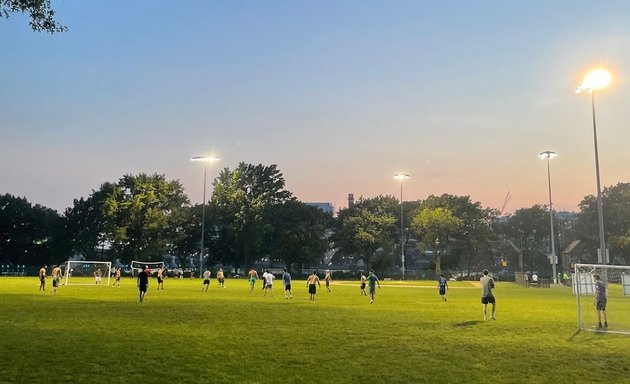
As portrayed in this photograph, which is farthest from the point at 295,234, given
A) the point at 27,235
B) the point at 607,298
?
the point at 607,298

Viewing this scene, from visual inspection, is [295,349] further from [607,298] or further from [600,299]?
[607,298]

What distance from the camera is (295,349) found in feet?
44.9

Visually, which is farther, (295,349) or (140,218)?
(140,218)

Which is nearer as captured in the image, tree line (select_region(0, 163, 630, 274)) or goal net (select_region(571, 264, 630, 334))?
goal net (select_region(571, 264, 630, 334))

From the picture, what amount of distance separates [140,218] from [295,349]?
8480 cm

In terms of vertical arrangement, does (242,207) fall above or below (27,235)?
above

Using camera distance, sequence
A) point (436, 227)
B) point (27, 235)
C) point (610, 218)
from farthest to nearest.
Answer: point (610, 218) → point (436, 227) → point (27, 235)

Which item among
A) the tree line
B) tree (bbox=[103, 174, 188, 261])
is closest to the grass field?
tree (bbox=[103, 174, 188, 261])

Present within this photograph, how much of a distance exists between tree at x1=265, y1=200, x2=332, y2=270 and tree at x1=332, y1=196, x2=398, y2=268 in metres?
4.94

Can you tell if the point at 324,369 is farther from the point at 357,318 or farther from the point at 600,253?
the point at 600,253

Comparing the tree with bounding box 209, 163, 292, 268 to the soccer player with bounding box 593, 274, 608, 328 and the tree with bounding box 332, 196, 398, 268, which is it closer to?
the tree with bounding box 332, 196, 398, 268

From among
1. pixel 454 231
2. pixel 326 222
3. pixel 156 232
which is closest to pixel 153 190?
pixel 156 232

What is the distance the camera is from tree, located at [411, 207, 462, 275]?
4107 inches

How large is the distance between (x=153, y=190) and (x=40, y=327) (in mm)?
80310
